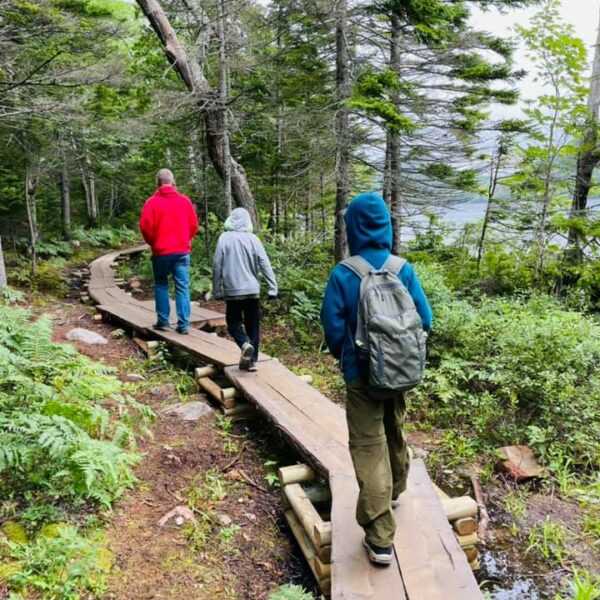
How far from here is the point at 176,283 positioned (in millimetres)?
7121

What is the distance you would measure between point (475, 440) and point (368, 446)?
321 cm

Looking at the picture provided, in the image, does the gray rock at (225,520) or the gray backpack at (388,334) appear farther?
the gray rock at (225,520)

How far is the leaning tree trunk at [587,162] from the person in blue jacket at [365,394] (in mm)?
9271

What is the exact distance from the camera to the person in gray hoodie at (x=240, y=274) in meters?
5.43

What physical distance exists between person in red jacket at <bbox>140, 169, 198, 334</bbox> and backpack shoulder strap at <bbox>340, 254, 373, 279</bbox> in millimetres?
4610

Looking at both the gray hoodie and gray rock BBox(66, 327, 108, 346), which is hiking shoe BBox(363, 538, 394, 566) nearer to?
the gray hoodie

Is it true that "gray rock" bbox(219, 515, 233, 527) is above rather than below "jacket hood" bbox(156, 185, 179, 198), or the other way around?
below

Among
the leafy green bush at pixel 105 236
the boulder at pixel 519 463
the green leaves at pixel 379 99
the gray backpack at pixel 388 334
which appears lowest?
the leafy green bush at pixel 105 236

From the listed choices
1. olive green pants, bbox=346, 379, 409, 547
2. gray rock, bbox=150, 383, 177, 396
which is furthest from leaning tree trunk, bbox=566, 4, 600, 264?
olive green pants, bbox=346, 379, 409, 547

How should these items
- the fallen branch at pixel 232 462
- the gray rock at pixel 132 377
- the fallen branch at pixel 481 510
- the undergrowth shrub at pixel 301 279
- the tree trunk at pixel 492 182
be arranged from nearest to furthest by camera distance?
the fallen branch at pixel 481 510 < the fallen branch at pixel 232 462 < the gray rock at pixel 132 377 < the undergrowth shrub at pixel 301 279 < the tree trunk at pixel 492 182

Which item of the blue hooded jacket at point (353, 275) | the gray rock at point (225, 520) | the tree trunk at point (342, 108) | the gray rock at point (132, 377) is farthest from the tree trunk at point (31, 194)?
the blue hooded jacket at point (353, 275)

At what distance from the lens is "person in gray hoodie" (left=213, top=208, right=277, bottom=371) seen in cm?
543

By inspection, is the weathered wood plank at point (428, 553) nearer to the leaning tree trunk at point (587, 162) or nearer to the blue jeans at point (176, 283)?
the blue jeans at point (176, 283)

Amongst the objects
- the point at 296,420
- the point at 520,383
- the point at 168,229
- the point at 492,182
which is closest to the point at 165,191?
the point at 168,229
